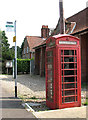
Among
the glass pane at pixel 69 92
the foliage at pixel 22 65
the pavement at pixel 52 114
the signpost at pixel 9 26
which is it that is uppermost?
the signpost at pixel 9 26

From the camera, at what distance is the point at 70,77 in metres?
6.18

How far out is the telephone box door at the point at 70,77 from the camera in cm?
600

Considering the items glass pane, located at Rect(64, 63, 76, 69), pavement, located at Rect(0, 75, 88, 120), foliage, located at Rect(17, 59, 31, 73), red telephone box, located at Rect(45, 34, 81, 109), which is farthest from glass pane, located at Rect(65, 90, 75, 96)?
foliage, located at Rect(17, 59, 31, 73)

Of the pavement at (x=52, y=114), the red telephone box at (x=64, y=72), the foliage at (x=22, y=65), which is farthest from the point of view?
the foliage at (x=22, y=65)

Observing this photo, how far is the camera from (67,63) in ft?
20.2

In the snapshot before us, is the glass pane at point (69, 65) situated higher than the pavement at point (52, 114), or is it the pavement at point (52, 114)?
the glass pane at point (69, 65)

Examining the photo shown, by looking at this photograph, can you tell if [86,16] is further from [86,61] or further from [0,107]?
[0,107]

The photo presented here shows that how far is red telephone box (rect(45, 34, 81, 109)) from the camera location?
592 cm

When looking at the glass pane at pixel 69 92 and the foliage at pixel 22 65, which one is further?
the foliage at pixel 22 65

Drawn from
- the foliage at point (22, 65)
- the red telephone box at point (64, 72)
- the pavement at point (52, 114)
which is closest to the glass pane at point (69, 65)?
the red telephone box at point (64, 72)

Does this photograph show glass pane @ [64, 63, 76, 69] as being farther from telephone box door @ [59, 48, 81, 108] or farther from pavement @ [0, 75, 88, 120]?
pavement @ [0, 75, 88, 120]

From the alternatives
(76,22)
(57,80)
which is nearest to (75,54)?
(57,80)

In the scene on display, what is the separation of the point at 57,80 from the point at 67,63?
779 mm

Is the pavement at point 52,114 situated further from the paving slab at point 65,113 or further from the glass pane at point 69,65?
the glass pane at point 69,65
